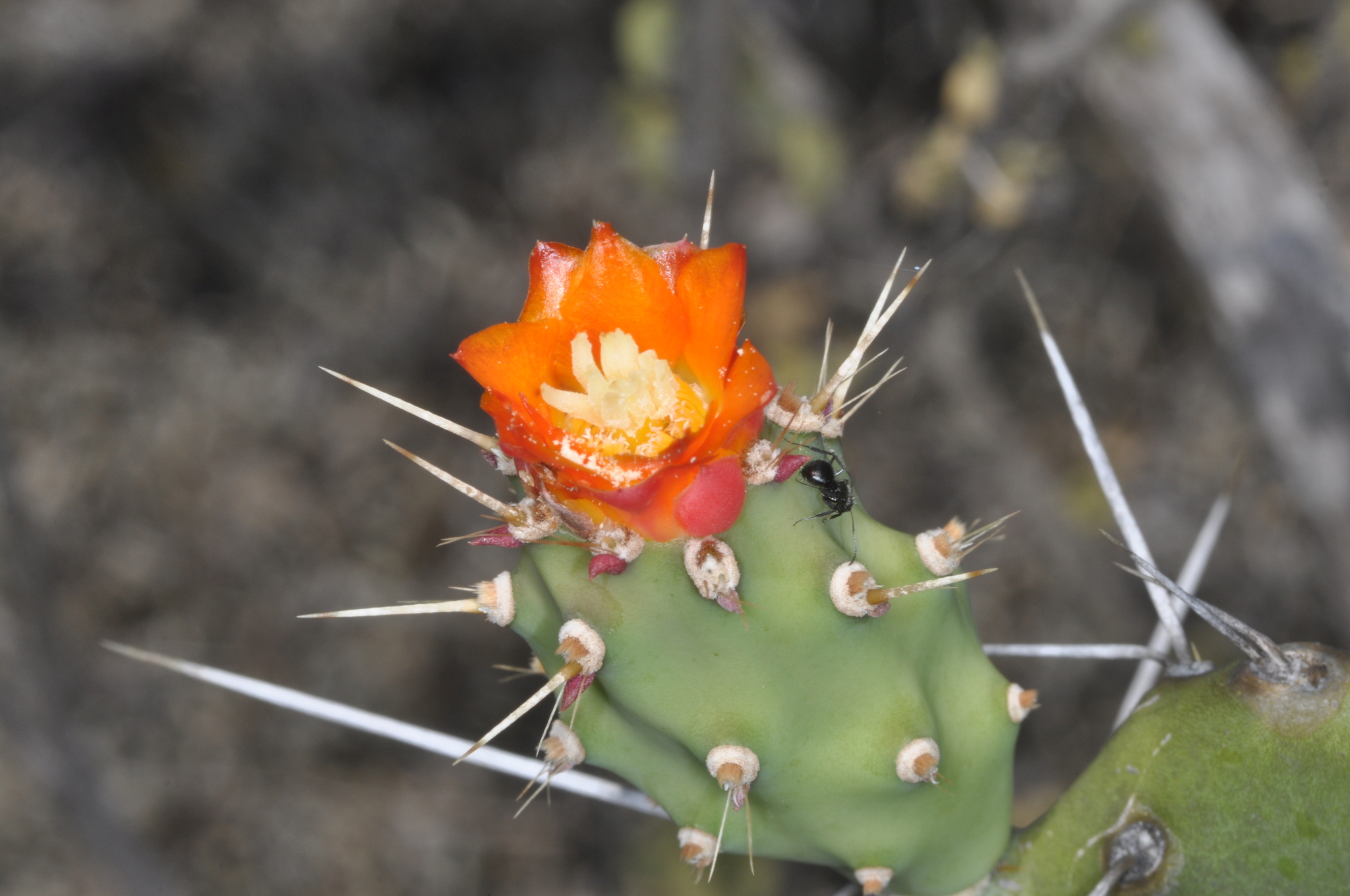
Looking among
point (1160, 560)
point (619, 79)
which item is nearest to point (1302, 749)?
point (1160, 560)

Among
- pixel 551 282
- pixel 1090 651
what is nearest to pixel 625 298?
pixel 551 282

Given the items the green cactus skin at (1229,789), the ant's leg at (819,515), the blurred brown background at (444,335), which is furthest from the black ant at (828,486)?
the blurred brown background at (444,335)

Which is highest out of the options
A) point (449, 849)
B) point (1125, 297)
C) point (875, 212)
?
point (875, 212)

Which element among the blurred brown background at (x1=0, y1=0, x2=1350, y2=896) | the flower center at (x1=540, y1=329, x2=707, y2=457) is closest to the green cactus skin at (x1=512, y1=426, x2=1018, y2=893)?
the flower center at (x1=540, y1=329, x2=707, y2=457)

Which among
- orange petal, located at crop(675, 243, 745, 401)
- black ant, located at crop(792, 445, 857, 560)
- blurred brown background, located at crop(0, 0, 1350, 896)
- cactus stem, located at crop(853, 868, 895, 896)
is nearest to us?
orange petal, located at crop(675, 243, 745, 401)

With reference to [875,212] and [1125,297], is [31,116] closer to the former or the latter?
[875,212]

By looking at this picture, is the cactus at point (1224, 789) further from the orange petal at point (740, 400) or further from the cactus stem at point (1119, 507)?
the orange petal at point (740, 400)

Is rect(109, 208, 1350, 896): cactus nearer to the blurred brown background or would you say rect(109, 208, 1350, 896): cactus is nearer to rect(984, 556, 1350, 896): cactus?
rect(984, 556, 1350, 896): cactus
